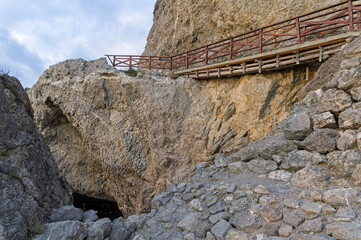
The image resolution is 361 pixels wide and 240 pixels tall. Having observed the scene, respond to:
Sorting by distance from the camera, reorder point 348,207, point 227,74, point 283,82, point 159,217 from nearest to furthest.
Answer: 1. point 348,207
2. point 159,217
3. point 283,82
4. point 227,74

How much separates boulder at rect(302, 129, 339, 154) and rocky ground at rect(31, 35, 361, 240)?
2 cm

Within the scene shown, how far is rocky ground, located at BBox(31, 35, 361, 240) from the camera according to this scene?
119 inches

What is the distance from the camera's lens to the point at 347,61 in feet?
13.8

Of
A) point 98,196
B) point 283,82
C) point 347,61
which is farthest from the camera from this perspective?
point 98,196

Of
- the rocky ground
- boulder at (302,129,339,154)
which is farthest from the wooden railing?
boulder at (302,129,339,154)

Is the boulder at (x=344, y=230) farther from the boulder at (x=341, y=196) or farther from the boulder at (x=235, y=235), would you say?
the boulder at (x=235, y=235)

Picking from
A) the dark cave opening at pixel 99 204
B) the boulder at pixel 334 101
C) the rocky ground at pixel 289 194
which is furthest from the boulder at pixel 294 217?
the dark cave opening at pixel 99 204

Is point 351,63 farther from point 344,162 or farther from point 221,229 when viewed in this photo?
point 221,229

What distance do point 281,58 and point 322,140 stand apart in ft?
15.3

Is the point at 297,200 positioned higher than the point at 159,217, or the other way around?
the point at 297,200

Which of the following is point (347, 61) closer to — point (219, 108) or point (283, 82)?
point (283, 82)

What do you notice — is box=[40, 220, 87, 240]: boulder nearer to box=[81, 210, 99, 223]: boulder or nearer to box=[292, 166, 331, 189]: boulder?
box=[81, 210, 99, 223]: boulder

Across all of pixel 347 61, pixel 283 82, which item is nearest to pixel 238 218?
pixel 347 61

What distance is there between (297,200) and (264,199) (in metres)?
0.53
